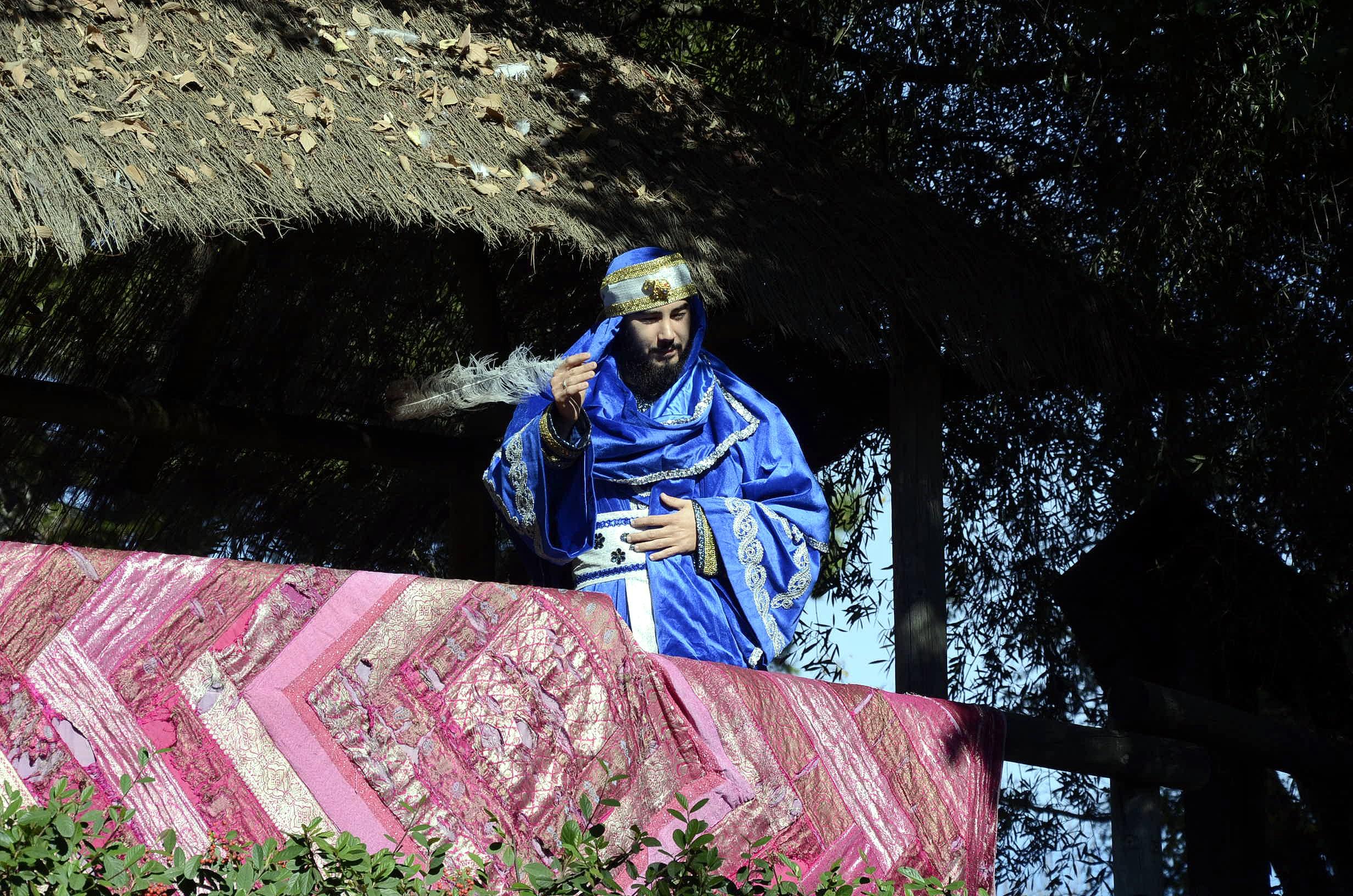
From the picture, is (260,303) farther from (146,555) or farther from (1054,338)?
(146,555)

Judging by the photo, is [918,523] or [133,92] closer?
[133,92]

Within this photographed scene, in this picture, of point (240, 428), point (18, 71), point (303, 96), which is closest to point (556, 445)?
point (303, 96)

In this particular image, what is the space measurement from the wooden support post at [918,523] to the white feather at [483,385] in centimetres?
166

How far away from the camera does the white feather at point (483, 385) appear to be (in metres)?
4.57

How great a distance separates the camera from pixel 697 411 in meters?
4.79

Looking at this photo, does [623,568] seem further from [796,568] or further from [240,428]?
[240,428]

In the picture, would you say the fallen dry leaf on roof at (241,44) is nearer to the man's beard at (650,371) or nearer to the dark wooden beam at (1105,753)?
the man's beard at (650,371)

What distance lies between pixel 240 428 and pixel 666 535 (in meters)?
2.30

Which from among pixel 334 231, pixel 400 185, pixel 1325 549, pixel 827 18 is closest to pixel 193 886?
pixel 400 185

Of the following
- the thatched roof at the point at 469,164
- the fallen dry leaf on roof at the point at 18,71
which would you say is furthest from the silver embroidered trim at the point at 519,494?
the fallen dry leaf on roof at the point at 18,71

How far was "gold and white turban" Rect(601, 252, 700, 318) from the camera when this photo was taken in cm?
480

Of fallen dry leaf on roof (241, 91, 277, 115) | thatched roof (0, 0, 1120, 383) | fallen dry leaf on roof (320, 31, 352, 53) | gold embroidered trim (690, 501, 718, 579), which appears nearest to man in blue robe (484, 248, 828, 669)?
gold embroidered trim (690, 501, 718, 579)

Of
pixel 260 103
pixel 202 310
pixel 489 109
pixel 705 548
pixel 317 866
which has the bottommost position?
pixel 317 866

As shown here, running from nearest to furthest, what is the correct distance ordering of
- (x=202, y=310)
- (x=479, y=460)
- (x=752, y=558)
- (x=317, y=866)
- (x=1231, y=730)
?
(x=317, y=866) → (x=752, y=558) → (x=1231, y=730) → (x=202, y=310) → (x=479, y=460)
